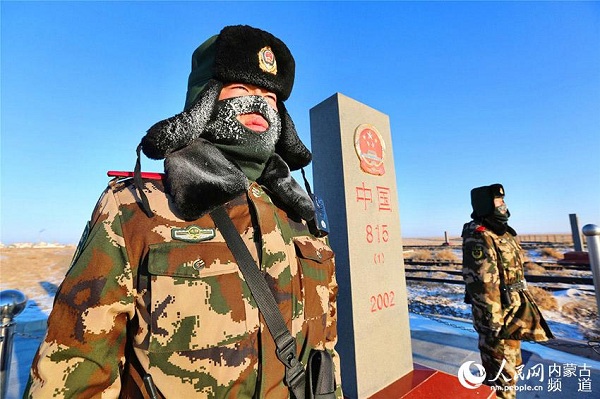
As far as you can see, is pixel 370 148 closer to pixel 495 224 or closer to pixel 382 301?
pixel 382 301

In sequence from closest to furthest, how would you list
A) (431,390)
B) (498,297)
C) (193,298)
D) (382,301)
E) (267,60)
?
(193,298), (267,60), (431,390), (382,301), (498,297)

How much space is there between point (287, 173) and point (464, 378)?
2.82 m

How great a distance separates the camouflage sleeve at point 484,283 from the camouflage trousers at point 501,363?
15cm

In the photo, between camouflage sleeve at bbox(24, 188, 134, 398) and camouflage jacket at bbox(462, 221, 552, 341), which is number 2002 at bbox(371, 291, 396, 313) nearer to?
camouflage jacket at bbox(462, 221, 552, 341)

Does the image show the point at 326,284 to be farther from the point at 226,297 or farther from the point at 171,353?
the point at 171,353

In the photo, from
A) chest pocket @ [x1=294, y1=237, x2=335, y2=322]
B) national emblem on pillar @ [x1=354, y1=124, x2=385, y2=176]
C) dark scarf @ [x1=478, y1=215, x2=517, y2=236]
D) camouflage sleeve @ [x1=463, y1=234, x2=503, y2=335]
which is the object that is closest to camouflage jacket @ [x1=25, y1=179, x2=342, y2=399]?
chest pocket @ [x1=294, y1=237, x2=335, y2=322]

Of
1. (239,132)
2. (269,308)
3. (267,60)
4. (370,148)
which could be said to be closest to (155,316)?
(269,308)

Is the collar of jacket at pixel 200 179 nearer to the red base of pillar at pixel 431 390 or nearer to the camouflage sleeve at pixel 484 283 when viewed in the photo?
the red base of pillar at pixel 431 390

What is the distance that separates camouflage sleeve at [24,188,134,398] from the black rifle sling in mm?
379

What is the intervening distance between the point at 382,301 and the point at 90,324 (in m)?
2.66

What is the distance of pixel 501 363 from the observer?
10.3 ft

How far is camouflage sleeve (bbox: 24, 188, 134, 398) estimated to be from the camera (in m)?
0.88

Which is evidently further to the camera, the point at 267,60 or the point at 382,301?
the point at 382,301

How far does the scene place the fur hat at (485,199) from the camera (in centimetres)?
367
